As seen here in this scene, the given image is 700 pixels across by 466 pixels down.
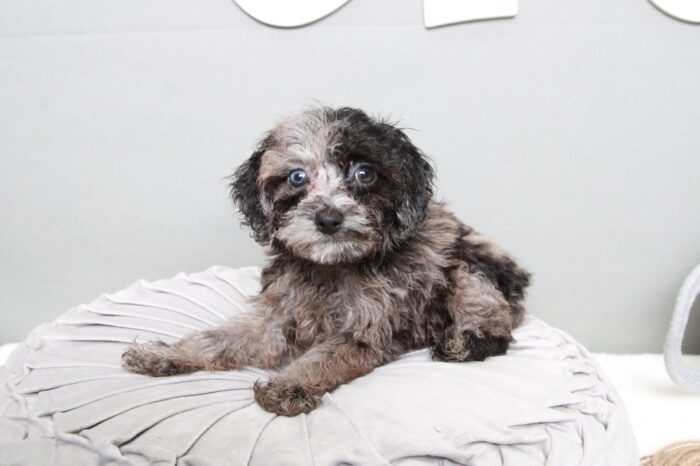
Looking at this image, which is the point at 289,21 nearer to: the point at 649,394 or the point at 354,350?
the point at 354,350

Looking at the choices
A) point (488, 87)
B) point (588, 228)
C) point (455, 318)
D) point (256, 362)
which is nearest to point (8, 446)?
point (256, 362)

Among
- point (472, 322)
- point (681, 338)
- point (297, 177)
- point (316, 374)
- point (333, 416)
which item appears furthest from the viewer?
point (681, 338)

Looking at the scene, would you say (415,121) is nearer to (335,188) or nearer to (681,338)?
(335,188)

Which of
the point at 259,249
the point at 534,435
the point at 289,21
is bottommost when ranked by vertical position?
→ the point at 534,435

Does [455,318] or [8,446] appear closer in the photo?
[8,446]

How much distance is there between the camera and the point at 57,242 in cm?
456

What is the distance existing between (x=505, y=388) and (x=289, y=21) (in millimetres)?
2641

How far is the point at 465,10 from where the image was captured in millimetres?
3785

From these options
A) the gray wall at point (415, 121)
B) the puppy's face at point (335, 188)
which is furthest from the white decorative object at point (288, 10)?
the puppy's face at point (335, 188)

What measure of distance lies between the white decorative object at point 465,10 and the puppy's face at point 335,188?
143cm

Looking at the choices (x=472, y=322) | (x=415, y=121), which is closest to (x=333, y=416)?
(x=472, y=322)

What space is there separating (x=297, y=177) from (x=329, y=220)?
1.14 ft

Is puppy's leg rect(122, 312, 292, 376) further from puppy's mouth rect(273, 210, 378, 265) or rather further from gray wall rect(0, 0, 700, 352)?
gray wall rect(0, 0, 700, 352)

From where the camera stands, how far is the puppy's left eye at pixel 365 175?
2604 millimetres
